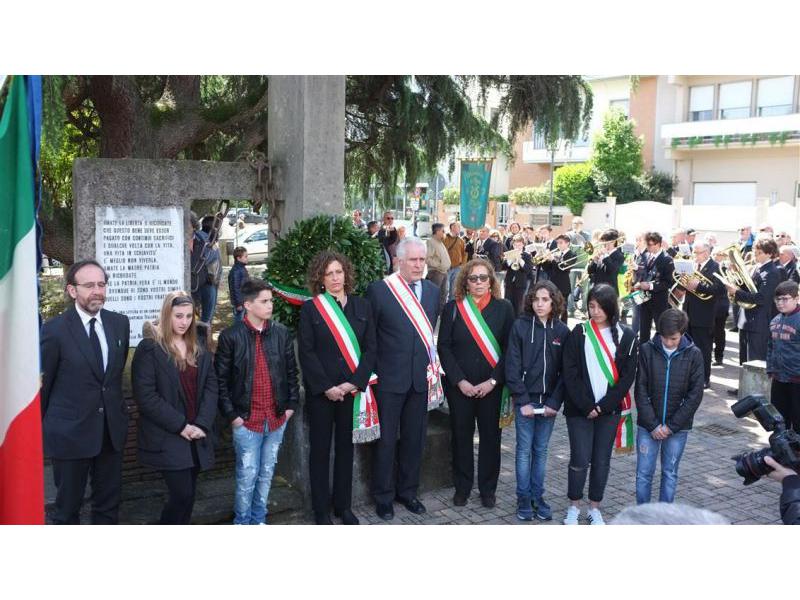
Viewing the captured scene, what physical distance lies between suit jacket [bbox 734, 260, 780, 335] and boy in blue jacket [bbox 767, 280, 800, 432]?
226 centimetres

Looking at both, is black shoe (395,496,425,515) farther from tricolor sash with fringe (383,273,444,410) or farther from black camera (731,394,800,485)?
black camera (731,394,800,485)

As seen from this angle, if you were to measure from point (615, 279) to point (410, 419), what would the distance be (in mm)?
7348

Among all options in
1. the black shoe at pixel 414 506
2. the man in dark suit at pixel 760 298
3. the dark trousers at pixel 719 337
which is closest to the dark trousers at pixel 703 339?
the man in dark suit at pixel 760 298

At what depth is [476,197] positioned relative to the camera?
39.7ft

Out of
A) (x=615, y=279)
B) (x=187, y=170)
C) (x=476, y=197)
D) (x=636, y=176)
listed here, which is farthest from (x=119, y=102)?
(x=636, y=176)

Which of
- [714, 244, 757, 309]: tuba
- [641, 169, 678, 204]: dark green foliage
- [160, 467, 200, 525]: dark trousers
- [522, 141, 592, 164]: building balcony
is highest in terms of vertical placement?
[522, 141, 592, 164]: building balcony

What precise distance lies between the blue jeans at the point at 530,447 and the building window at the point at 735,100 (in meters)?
37.3

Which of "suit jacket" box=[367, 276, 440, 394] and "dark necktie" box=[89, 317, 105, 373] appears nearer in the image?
"dark necktie" box=[89, 317, 105, 373]

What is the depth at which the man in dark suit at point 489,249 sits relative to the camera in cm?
1603

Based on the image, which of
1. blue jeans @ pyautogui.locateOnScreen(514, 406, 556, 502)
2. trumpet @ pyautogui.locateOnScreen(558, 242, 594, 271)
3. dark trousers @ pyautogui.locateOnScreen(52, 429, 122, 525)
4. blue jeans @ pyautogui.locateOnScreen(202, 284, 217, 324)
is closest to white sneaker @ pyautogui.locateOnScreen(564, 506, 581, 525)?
blue jeans @ pyautogui.locateOnScreen(514, 406, 556, 502)

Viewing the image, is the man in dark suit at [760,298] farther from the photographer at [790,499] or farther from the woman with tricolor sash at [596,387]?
the photographer at [790,499]

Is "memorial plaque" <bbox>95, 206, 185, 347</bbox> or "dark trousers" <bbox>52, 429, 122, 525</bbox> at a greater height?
"memorial plaque" <bbox>95, 206, 185, 347</bbox>

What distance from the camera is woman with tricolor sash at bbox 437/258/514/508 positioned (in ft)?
19.1

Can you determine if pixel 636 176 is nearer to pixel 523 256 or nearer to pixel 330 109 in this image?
pixel 523 256
